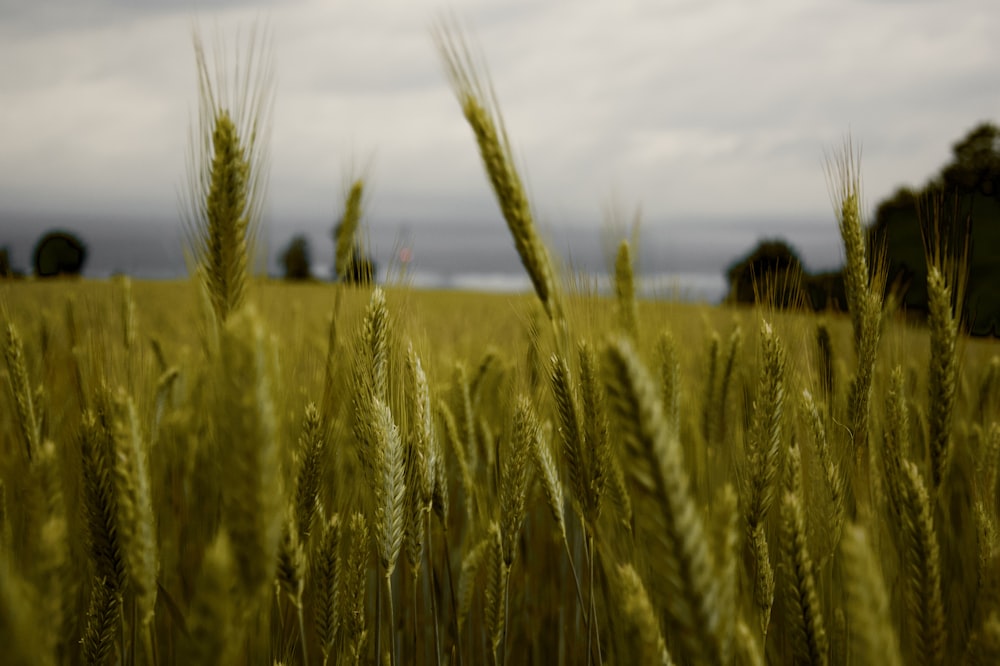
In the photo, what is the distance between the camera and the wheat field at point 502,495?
2.06 feet

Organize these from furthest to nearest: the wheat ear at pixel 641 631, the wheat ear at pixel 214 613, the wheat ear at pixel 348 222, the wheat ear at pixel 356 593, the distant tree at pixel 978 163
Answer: the distant tree at pixel 978 163 → the wheat ear at pixel 348 222 → the wheat ear at pixel 356 593 → the wheat ear at pixel 641 631 → the wheat ear at pixel 214 613

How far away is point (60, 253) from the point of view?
22.8 m

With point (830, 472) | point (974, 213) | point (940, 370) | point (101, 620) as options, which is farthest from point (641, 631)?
point (974, 213)

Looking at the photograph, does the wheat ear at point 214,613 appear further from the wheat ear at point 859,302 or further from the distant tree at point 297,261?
the distant tree at point 297,261

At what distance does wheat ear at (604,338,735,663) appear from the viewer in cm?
62

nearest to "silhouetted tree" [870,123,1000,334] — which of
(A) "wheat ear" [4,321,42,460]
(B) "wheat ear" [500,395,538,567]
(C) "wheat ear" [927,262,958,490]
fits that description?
(C) "wheat ear" [927,262,958,490]

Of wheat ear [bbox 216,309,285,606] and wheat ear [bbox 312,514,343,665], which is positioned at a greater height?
wheat ear [bbox 216,309,285,606]

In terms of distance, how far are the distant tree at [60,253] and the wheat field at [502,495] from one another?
2460cm

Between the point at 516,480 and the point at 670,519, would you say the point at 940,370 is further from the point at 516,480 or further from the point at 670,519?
the point at 670,519

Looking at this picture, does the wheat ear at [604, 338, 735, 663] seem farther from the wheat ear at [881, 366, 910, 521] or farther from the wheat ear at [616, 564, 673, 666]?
the wheat ear at [881, 366, 910, 521]

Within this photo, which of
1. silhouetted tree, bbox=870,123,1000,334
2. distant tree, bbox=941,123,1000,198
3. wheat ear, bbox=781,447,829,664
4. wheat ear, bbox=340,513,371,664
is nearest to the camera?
wheat ear, bbox=781,447,829,664

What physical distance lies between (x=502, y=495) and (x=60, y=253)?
27.5 m

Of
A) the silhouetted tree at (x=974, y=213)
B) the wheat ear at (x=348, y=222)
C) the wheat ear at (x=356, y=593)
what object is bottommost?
the wheat ear at (x=356, y=593)

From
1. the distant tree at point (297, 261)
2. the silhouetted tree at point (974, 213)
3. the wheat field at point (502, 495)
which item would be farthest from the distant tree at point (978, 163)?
the distant tree at point (297, 261)
